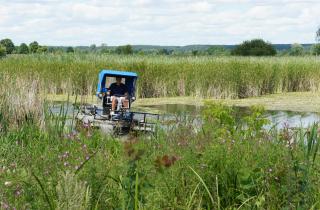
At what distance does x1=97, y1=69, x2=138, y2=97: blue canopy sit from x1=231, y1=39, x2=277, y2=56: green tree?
155 ft

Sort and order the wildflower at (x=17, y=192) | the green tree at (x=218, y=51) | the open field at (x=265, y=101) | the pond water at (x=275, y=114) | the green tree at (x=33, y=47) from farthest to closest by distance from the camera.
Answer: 1. the green tree at (x=33, y=47)
2. the green tree at (x=218, y=51)
3. the open field at (x=265, y=101)
4. the pond water at (x=275, y=114)
5. the wildflower at (x=17, y=192)

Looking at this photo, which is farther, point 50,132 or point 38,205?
point 50,132

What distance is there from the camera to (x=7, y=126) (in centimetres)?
834

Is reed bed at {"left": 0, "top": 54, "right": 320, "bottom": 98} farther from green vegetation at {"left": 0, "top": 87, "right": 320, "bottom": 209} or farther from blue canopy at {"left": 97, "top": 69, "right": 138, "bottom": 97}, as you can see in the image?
green vegetation at {"left": 0, "top": 87, "right": 320, "bottom": 209}

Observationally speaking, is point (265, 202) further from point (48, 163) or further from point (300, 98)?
point (300, 98)

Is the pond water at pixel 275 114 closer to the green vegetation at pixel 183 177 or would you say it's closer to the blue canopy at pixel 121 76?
the blue canopy at pixel 121 76

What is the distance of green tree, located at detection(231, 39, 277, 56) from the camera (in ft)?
201

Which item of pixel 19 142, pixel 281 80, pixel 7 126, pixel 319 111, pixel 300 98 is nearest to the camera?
pixel 19 142

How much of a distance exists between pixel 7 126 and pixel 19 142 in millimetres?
839

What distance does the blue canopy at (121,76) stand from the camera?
14.4 m

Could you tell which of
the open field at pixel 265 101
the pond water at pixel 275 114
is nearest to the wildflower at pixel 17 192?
the pond water at pixel 275 114

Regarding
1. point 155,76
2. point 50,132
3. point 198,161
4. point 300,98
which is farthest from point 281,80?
point 198,161

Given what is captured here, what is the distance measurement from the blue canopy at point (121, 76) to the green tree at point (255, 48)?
155ft

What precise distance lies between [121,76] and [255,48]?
48.7 m
